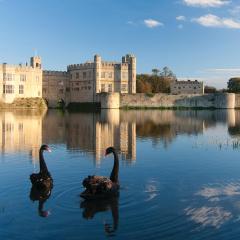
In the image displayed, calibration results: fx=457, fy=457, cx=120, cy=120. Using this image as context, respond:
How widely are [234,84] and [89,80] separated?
55.0 m

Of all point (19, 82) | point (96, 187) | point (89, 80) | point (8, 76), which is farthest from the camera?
point (89, 80)

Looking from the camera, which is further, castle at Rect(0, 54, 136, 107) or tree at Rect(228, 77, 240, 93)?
tree at Rect(228, 77, 240, 93)

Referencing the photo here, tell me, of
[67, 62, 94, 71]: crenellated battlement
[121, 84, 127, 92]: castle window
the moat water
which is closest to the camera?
the moat water

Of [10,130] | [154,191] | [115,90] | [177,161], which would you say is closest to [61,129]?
[10,130]

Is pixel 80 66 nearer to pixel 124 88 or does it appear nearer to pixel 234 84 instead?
pixel 124 88

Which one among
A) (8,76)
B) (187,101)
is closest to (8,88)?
(8,76)

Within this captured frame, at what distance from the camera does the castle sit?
8056cm

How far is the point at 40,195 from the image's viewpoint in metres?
13.2

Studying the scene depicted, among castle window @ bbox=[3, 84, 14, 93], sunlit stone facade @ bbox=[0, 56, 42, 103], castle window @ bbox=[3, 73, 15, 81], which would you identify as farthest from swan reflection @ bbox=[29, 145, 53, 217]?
castle window @ bbox=[3, 73, 15, 81]

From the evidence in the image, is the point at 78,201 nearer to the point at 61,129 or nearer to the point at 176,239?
the point at 176,239

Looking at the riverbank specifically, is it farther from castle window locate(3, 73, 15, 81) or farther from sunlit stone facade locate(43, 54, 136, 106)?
sunlit stone facade locate(43, 54, 136, 106)

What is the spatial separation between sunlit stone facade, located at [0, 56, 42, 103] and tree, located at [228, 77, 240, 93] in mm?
59914

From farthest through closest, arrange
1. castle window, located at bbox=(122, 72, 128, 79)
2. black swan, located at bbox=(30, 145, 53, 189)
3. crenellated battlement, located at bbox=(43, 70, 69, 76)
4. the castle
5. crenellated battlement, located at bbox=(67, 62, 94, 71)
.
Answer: crenellated battlement, located at bbox=(43, 70, 69, 76) → castle window, located at bbox=(122, 72, 128, 79) → crenellated battlement, located at bbox=(67, 62, 94, 71) → the castle → black swan, located at bbox=(30, 145, 53, 189)

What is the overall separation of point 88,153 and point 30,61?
7082 cm
